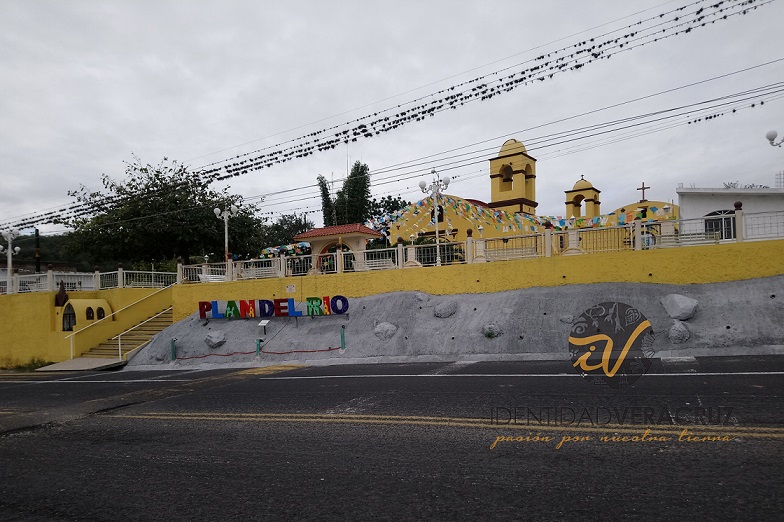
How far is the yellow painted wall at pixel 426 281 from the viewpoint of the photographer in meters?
14.3

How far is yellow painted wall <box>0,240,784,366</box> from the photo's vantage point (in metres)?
14.3

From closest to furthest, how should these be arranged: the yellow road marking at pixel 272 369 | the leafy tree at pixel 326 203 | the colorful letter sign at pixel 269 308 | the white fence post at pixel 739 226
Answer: the white fence post at pixel 739 226 → the yellow road marking at pixel 272 369 → the colorful letter sign at pixel 269 308 → the leafy tree at pixel 326 203

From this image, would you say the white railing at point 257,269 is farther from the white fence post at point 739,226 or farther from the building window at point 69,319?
the white fence post at point 739,226

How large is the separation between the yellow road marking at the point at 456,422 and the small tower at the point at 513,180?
26.4 metres

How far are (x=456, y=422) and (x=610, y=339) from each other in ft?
29.7

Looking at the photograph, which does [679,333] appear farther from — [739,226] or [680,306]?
[739,226]

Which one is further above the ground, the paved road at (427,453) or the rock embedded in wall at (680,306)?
the rock embedded in wall at (680,306)

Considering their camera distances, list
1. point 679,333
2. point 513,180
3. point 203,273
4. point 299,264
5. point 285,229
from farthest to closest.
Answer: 1. point 285,229
2. point 513,180
3. point 203,273
4. point 299,264
5. point 679,333

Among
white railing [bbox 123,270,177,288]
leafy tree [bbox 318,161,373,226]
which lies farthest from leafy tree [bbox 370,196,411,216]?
white railing [bbox 123,270,177,288]

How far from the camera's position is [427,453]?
5.64 metres

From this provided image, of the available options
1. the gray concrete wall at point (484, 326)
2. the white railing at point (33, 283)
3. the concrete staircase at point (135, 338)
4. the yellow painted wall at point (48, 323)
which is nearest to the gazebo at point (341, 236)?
the gray concrete wall at point (484, 326)

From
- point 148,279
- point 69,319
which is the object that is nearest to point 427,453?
point 69,319

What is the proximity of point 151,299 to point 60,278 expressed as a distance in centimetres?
488

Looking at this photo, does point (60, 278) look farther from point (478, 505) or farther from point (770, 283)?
point (770, 283)
